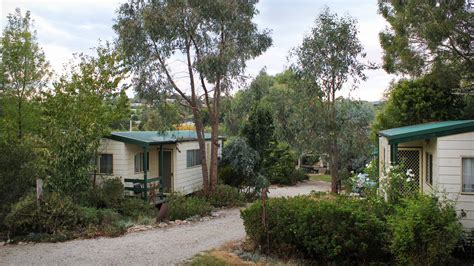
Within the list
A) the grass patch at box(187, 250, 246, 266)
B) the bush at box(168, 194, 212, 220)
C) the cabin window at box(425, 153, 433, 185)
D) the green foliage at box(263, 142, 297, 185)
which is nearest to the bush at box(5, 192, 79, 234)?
the bush at box(168, 194, 212, 220)

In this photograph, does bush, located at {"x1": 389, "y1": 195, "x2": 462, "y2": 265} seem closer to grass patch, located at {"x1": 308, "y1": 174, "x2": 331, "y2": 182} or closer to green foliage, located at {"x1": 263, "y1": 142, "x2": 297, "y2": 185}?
green foliage, located at {"x1": 263, "y1": 142, "x2": 297, "y2": 185}

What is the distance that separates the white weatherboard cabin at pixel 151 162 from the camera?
1658 centimetres

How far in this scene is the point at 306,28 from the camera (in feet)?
68.9

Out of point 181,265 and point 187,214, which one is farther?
point 187,214

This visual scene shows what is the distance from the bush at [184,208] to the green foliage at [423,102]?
28.4 feet

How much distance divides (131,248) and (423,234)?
6.29 m

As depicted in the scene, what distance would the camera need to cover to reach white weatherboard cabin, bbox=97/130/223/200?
54.4 feet

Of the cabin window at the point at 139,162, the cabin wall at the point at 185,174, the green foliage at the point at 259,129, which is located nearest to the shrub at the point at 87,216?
the cabin window at the point at 139,162

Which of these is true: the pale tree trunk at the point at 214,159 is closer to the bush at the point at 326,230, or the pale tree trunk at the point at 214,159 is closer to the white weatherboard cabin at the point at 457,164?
the bush at the point at 326,230

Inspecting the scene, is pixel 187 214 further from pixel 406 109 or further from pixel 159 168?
pixel 406 109

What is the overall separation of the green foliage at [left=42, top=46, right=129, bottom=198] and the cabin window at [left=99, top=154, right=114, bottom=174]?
1.21m

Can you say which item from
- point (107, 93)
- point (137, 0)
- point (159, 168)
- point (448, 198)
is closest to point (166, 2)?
point (137, 0)

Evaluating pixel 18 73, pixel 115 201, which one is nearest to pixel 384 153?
pixel 115 201

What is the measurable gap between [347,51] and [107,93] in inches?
435
